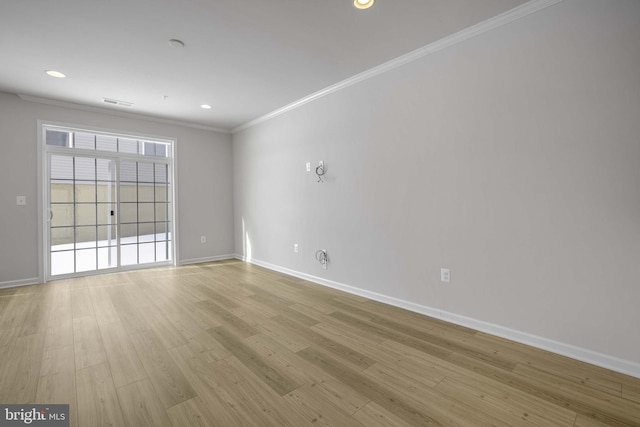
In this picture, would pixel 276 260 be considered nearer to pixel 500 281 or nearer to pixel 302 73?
pixel 302 73

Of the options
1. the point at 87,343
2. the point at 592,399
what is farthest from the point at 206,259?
the point at 592,399

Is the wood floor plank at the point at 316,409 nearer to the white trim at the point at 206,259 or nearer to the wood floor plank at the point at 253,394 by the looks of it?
the wood floor plank at the point at 253,394

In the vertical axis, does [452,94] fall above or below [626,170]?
above

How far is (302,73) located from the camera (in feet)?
11.5

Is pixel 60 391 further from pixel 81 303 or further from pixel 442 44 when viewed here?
pixel 442 44

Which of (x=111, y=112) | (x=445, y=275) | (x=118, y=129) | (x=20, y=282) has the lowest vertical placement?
(x=20, y=282)

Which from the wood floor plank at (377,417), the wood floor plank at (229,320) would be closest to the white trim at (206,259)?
the wood floor plank at (229,320)

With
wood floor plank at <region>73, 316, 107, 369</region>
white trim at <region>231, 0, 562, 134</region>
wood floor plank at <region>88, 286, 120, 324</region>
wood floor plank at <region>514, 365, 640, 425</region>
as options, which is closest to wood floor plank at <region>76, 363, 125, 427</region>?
wood floor plank at <region>73, 316, 107, 369</region>

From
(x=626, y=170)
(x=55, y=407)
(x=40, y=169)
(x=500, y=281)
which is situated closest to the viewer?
(x=55, y=407)

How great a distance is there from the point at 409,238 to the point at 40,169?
5.35m

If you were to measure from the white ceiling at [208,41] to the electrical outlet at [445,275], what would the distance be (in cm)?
225

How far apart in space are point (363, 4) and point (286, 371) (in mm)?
2833

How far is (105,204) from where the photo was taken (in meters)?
4.91

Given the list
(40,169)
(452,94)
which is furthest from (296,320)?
(40,169)
